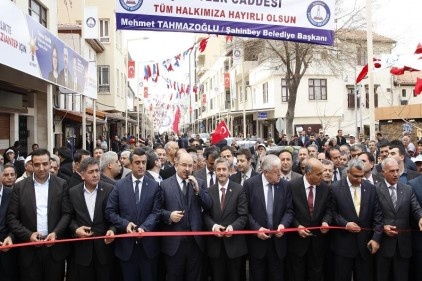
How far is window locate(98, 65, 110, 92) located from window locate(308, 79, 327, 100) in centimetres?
1611

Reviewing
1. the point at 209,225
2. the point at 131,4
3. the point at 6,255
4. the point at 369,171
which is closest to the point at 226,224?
the point at 209,225

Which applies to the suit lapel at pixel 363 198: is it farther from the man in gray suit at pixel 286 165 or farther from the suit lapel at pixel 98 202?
the suit lapel at pixel 98 202

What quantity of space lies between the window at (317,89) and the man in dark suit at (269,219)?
31.9m

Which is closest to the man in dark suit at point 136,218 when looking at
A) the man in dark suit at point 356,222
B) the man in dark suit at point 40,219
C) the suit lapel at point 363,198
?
the man in dark suit at point 40,219

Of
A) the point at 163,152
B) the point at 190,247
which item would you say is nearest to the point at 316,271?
the point at 190,247

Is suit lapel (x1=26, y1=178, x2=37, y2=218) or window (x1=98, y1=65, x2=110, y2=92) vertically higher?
window (x1=98, y1=65, x2=110, y2=92)

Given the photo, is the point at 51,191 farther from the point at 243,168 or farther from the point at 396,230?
the point at 396,230

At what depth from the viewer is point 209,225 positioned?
17.6ft

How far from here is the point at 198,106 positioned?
7025 cm

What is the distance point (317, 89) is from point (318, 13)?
28.1m

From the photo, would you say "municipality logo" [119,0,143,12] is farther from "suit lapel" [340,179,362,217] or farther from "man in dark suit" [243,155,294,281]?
"suit lapel" [340,179,362,217]

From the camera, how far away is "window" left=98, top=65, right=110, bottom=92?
32.3 meters

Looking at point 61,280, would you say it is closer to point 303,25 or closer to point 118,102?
point 303,25

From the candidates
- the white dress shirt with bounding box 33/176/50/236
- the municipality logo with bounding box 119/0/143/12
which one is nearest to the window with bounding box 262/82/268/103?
the municipality logo with bounding box 119/0/143/12
